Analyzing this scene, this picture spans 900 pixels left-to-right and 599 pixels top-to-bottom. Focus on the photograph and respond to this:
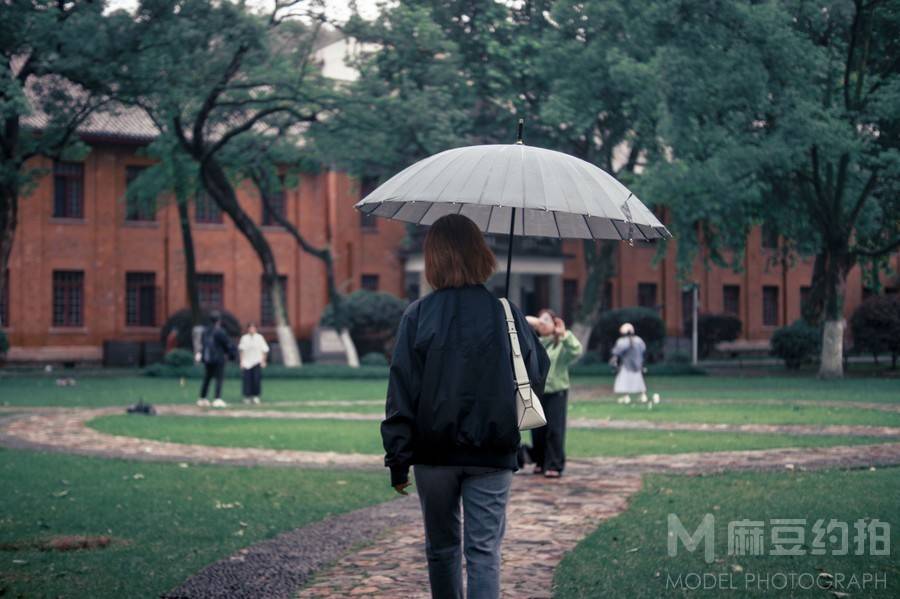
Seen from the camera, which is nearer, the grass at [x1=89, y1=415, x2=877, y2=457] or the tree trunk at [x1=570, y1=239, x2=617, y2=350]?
the grass at [x1=89, y1=415, x2=877, y2=457]

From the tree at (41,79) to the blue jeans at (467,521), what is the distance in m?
20.1

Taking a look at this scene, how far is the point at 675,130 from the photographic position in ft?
91.6

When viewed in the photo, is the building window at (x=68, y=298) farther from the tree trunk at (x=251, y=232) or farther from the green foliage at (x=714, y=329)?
the green foliage at (x=714, y=329)

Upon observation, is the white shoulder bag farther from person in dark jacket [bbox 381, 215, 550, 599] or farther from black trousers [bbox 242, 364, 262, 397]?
black trousers [bbox 242, 364, 262, 397]

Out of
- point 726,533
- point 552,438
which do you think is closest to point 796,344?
point 552,438

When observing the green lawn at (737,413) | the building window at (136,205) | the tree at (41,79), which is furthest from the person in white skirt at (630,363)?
the building window at (136,205)

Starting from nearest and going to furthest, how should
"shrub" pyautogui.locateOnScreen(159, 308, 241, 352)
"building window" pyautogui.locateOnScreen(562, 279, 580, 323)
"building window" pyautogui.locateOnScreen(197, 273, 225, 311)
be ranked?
"shrub" pyautogui.locateOnScreen(159, 308, 241, 352) < "building window" pyautogui.locateOnScreen(197, 273, 225, 311) < "building window" pyautogui.locateOnScreen(562, 279, 580, 323)

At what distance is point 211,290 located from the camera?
43.8 meters

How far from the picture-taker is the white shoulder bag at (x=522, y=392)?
468 centimetres

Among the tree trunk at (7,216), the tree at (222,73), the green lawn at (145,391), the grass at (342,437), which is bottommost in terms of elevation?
the green lawn at (145,391)

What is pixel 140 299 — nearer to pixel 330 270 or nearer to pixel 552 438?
pixel 330 270

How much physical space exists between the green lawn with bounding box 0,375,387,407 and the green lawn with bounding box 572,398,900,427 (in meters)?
6.42

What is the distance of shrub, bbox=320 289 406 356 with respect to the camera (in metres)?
40.2

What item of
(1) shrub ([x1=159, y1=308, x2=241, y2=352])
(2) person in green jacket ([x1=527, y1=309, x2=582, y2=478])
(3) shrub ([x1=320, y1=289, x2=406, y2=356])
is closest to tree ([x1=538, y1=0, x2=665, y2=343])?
(3) shrub ([x1=320, y1=289, x2=406, y2=356])
